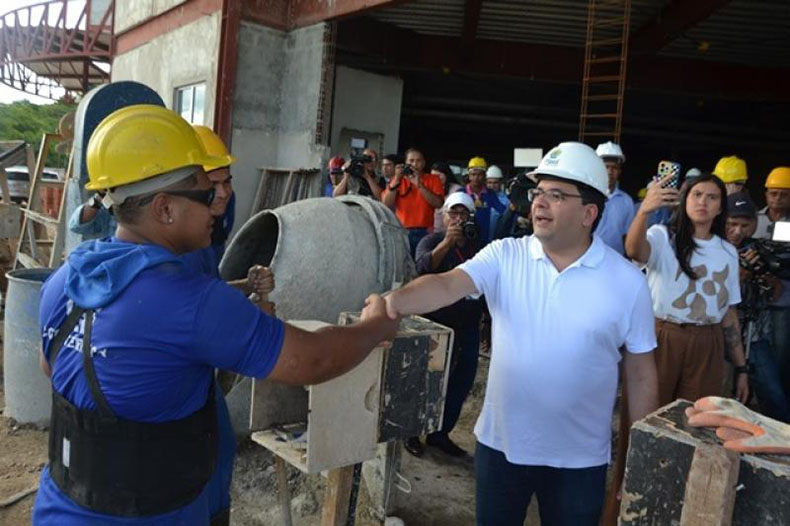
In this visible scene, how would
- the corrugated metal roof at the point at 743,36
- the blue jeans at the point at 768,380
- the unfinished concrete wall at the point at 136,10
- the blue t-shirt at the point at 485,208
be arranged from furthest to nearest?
the unfinished concrete wall at the point at 136,10 < the corrugated metal roof at the point at 743,36 < the blue t-shirt at the point at 485,208 < the blue jeans at the point at 768,380

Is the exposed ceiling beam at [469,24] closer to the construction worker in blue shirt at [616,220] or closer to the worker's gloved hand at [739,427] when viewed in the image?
the construction worker in blue shirt at [616,220]

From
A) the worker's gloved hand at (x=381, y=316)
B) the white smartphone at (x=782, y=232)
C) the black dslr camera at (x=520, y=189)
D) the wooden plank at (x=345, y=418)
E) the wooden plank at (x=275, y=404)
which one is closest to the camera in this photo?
the worker's gloved hand at (x=381, y=316)

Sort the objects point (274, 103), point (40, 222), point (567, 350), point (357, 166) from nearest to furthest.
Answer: point (567, 350) < point (357, 166) < point (40, 222) < point (274, 103)

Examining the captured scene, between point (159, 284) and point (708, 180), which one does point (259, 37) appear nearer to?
point (708, 180)

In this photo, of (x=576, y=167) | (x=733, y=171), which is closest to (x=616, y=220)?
(x=733, y=171)

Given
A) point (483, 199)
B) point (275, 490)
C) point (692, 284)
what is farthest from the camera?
point (483, 199)

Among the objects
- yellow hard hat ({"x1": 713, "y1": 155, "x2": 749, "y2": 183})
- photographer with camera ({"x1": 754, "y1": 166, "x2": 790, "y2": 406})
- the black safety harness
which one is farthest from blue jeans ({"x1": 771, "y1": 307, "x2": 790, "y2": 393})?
the black safety harness

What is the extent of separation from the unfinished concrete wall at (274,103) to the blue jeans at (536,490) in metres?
6.50

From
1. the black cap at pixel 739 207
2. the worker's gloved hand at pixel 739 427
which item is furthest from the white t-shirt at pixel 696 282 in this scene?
the worker's gloved hand at pixel 739 427

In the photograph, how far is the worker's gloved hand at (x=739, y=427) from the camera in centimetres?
135

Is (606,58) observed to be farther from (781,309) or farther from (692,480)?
(692,480)

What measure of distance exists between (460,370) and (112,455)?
2.97m

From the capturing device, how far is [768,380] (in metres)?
4.47

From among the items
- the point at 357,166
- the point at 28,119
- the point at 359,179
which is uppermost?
the point at 28,119
